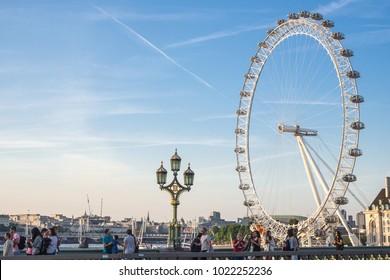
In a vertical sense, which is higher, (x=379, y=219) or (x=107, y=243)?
(x=379, y=219)

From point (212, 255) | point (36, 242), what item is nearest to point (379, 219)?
point (212, 255)

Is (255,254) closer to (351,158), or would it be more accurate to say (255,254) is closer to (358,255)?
(358,255)

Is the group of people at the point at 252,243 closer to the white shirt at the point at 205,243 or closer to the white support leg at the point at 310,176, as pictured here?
the white shirt at the point at 205,243

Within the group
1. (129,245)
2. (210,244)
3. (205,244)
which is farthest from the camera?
(210,244)

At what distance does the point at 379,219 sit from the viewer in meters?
126

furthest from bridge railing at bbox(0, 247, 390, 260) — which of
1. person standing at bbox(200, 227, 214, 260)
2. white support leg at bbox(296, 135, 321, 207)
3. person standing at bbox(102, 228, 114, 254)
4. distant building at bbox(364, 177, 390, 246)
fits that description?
distant building at bbox(364, 177, 390, 246)

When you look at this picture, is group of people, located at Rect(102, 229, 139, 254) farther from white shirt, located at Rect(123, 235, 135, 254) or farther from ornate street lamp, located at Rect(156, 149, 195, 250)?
ornate street lamp, located at Rect(156, 149, 195, 250)

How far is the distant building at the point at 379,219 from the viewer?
126000mm

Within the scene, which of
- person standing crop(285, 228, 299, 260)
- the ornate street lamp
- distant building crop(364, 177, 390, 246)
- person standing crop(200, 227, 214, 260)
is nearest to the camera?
person standing crop(200, 227, 214, 260)

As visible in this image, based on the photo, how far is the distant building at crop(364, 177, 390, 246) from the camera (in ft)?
413

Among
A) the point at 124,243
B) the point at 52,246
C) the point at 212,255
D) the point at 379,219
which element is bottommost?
the point at 212,255

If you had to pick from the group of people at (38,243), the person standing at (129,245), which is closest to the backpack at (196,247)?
the person standing at (129,245)

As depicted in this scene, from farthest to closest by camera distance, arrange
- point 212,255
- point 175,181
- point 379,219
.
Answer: point 379,219, point 175,181, point 212,255

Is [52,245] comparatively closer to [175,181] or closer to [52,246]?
[52,246]
